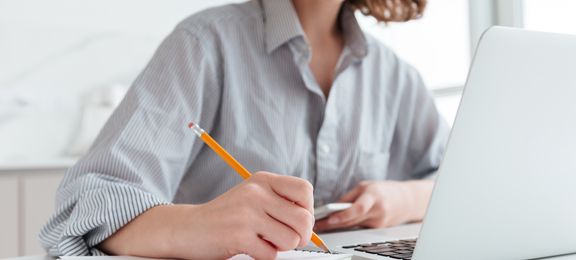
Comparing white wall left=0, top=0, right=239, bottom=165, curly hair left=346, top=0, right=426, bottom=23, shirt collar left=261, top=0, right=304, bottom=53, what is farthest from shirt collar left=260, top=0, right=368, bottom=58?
white wall left=0, top=0, right=239, bottom=165

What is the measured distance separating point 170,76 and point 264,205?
40cm

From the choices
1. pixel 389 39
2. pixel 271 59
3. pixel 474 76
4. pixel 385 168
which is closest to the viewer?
pixel 474 76

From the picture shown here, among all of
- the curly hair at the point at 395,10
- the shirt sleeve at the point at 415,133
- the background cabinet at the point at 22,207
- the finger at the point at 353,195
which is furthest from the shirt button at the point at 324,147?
the background cabinet at the point at 22,207

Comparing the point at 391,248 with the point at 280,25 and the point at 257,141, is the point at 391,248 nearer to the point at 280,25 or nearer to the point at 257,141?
the point at 257,141

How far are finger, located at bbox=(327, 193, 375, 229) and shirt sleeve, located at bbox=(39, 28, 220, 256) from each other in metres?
0.24

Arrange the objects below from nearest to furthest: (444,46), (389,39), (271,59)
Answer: (271,59) → (444,46) → (389,39)

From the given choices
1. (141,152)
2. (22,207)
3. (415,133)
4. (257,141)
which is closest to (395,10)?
(415,133)

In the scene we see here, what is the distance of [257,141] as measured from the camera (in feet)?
3.33

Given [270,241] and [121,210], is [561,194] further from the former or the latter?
[121,210]

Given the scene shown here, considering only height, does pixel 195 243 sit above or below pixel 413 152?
above

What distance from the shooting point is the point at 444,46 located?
222 cm

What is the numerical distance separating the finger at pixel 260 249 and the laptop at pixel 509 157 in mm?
110

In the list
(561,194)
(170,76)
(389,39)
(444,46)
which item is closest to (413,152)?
(170,76)

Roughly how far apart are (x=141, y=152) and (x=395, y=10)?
71cm
